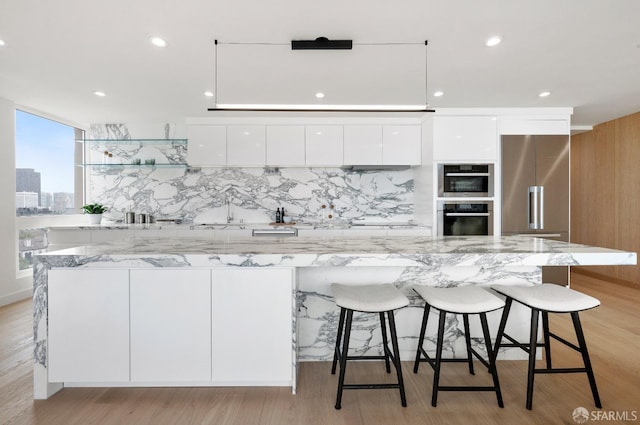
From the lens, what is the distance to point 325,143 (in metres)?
4.55

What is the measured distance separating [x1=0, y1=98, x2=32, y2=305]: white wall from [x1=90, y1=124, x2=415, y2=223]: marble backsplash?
1.05 metres

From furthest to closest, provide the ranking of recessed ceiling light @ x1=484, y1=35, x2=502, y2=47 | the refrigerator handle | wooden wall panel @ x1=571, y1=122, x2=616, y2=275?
wooden wall panel @ x1=571, y1=122, x2=616, y2=275 → the refrigerator handle → recessed ceiling light @ x1=484, y1=35, x2=502, y2=47

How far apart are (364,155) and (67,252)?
3.48 meters

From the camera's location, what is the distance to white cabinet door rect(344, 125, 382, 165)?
4.54 metres

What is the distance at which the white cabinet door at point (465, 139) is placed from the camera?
163 inches

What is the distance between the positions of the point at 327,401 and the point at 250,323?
24.5 inches

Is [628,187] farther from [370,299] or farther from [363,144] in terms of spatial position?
[370,299]

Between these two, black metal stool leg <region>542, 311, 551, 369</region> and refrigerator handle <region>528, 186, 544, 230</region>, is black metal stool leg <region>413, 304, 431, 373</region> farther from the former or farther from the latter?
refrigerator handle <region>528, 186, 544, 230</region>

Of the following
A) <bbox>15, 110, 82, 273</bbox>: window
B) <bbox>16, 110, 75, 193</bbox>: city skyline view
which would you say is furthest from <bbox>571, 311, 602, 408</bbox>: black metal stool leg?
<bbox>16, 110, 75, 193</bbox>: city skyline view

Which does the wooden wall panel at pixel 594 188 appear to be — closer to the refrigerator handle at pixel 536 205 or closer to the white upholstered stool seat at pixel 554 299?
the refrigerator handle at pixel 536 205

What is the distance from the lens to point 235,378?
1.94 meters

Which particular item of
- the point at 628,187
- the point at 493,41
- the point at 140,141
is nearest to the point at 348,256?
the point at 493,41

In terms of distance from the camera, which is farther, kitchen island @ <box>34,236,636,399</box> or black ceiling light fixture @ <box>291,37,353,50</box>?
black ceiling light fixture @ <box>291,37,353,50</box>

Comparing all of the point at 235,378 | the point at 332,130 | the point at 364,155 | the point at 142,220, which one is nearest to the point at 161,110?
the point at 142,220
